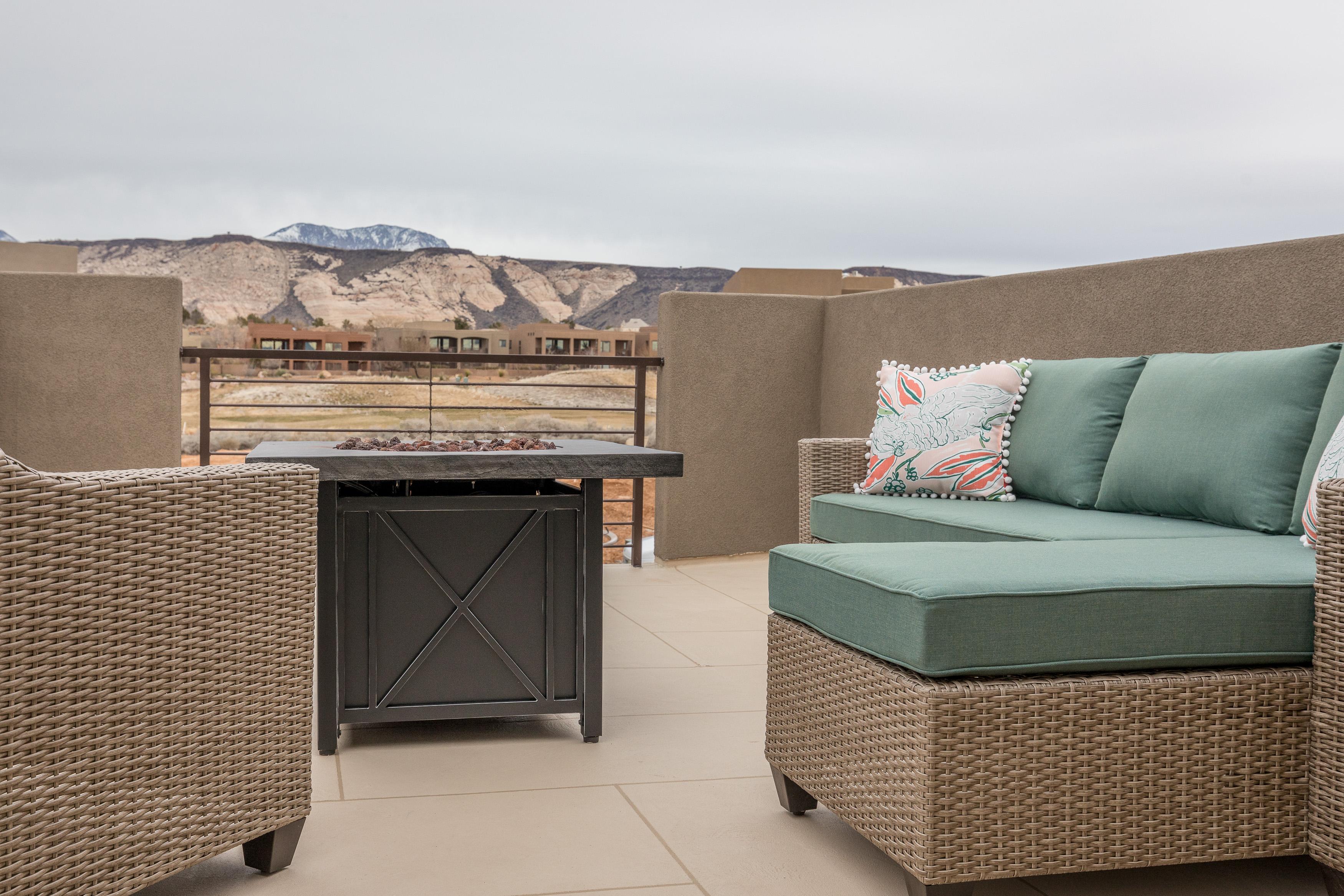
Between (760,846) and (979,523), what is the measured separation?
1.10 m

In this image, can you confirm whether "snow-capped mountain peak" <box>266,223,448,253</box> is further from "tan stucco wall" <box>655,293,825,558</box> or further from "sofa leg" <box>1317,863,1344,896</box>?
"sofa leg" <box>1317,863,1344,896</box>

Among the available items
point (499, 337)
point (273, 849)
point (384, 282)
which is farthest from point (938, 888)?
point (384, 282)

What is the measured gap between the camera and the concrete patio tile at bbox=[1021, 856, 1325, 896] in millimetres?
1555

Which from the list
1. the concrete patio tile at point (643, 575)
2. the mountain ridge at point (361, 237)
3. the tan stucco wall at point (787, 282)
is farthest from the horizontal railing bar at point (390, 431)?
the mountain ridge at point (361, 237)

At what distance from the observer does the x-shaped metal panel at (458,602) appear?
86.0 inches

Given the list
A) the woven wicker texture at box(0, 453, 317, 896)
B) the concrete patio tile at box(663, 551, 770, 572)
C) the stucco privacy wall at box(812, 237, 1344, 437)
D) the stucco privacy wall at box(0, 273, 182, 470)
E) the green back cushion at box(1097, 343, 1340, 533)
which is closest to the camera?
the woven wicker texture at box(0, 453, 317, 896)

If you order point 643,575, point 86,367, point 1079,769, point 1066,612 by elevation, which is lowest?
point 643,575

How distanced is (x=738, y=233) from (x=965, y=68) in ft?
40.9

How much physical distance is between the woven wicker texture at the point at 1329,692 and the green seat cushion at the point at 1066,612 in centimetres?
4

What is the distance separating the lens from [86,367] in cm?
438

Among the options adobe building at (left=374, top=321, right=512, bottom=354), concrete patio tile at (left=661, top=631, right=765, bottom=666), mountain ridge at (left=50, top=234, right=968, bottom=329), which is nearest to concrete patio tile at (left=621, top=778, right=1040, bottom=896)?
concrete patio tile at (left=661, top=631, right=765, bottom=666)

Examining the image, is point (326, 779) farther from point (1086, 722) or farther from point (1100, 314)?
point (1100, 314)

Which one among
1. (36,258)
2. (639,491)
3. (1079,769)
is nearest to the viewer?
(1079,769)

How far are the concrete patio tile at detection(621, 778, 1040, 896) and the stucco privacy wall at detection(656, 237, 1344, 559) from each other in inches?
80.0
